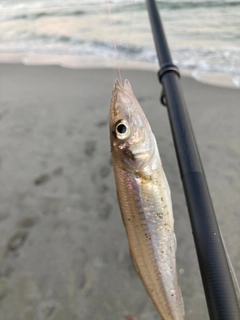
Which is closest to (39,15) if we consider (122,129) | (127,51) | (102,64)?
(127,51)

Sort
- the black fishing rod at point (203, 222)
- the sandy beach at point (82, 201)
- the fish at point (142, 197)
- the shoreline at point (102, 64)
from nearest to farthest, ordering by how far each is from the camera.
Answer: the black fishing rod at point (203, 222) → the fish at point (142, 197) → the sandy beach at point (82, 201) → the shoreline at point (102, 64)

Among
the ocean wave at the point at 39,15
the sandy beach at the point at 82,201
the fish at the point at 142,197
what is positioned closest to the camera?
the fish at the point at 142,197

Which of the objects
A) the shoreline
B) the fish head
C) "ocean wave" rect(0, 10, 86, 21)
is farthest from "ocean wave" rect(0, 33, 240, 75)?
the fish head

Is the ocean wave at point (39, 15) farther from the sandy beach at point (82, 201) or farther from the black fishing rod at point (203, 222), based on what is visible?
the black fishing rod at point (203, 222)

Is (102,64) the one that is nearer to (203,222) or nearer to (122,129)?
(122,129)

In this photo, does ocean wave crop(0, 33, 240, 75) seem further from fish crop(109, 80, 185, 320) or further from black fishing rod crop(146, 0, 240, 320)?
fish crop(109, 80, 185, 320)

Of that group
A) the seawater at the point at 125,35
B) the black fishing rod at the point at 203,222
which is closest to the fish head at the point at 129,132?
the black fishing rod at the point at 203,222

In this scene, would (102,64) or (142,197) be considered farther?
(102,64)
